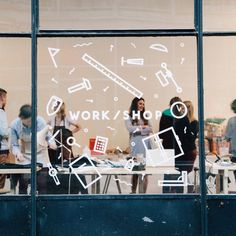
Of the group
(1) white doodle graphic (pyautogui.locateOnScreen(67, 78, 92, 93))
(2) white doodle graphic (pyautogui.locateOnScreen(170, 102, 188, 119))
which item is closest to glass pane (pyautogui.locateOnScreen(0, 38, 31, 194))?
(1) white doodle graphic (pyautogui.locateOnScreen(67, 78, 92, 93))

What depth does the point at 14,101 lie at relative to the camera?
8766mm

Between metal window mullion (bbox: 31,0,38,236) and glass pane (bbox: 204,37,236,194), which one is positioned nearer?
metal window mullion (bbox: 31,0,38,236)

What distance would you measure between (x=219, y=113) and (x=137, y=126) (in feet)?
3.27

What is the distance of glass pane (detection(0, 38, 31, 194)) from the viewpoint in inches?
336

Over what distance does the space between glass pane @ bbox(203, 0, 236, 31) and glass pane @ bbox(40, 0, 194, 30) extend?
0.18 m

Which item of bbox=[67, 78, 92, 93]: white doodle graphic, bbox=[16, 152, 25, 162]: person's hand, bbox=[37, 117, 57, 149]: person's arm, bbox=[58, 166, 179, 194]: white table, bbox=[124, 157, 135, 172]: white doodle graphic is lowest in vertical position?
bbox=[58, 166, 179, 194]: white table

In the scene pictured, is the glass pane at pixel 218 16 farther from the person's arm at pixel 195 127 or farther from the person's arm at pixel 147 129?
the person's arm at pixel 147 129

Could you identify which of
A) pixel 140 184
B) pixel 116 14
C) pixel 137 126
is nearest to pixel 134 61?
pixel 116 14

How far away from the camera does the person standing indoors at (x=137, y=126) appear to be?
863cm

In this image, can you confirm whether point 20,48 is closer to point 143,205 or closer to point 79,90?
point 79,90

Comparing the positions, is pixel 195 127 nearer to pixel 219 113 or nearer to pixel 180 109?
pixel 180 109

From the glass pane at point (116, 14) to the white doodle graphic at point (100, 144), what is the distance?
1284 millimetres

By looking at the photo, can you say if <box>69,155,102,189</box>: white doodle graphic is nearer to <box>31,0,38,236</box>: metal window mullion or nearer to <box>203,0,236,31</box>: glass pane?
<box>31,0,38,236</box>: metal window mullion

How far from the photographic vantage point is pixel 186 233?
8328 mm
